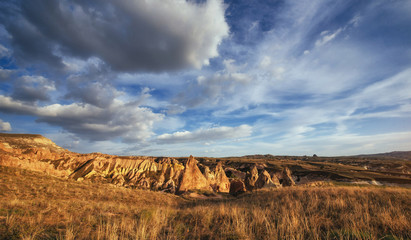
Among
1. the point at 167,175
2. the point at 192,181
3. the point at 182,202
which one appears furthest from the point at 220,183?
the point at 182,202

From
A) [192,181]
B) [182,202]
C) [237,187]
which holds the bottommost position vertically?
[237,187]

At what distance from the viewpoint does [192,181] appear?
4094cm

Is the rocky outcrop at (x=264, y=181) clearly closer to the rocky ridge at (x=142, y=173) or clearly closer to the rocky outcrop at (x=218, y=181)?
the rocky ridge at (x=142, y=173)

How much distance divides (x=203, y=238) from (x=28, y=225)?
621 centimetres

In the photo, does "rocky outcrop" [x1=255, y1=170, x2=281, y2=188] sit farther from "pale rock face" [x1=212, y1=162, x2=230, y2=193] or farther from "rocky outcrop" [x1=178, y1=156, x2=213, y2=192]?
"rocky outcrop" [x1=178, y1=156, x2=213, y2=192]

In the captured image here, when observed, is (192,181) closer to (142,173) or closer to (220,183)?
(220,183)

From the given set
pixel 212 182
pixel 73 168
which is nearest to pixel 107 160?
pixel 73 168

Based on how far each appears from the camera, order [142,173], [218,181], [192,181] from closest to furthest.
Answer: [192,181] < [218,181] < [142,173]

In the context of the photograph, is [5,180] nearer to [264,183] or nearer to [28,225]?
[28,225]

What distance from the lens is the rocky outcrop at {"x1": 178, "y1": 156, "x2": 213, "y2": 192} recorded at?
39737mm

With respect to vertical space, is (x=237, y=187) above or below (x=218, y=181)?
below

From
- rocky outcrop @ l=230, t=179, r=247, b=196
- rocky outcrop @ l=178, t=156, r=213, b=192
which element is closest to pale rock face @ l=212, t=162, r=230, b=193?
rocky outcrop @ l=230, t=179, r=247, b=196

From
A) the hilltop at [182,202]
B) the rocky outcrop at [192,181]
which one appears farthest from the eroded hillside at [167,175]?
the hilltop at [182,202]

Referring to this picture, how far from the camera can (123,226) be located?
18.8 feet
